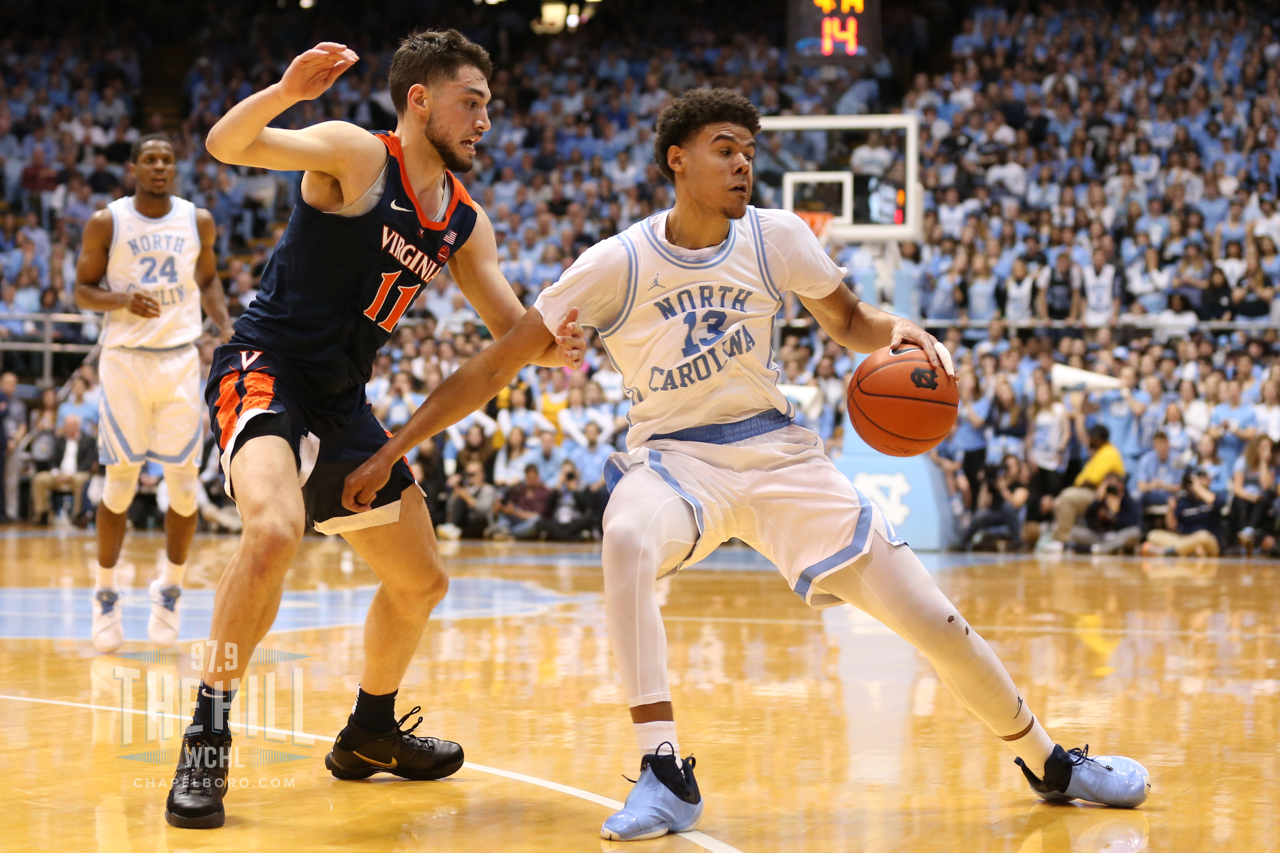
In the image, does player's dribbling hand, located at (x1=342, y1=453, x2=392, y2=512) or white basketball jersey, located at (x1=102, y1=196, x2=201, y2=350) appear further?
white basketball jersey, located at (x1=102, y1=196, x2=201, y2=350)

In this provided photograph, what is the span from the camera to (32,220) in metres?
19.0

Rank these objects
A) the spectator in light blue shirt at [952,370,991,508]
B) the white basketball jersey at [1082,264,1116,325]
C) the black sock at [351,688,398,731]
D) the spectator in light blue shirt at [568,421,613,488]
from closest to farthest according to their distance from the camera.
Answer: the black sock at [351,688,398,731]
the spectator in light blue shirt at [952,370,991,508]
the spectator in light blue shirt at [568,421,613,488]
the white basketball jersey at [1082,264,1116,325]

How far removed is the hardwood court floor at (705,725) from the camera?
3.75m

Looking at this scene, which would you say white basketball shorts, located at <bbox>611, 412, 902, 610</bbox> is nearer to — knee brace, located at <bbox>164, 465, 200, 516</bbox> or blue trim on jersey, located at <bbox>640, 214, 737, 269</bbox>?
blue trim on jersey, located at <bbox>640, 214, 737, 269</bbox>

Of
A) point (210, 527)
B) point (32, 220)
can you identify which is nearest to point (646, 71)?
point (32, 220)

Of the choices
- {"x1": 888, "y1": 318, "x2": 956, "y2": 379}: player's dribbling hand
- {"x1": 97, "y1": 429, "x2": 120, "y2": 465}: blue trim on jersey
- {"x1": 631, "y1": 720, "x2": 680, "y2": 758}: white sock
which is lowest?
{"x1": 631, "y1": 720, "x2": 680, "y2": 758}: white sock

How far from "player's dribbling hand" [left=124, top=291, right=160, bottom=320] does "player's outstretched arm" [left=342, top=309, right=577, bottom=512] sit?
11.1 ft

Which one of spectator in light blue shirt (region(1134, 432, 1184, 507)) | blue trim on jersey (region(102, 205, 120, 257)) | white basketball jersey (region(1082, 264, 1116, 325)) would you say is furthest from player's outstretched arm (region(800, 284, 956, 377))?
white basketball jersey (region(1082, 264, 1116, 325))

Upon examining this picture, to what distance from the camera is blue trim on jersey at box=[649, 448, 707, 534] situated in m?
4.00

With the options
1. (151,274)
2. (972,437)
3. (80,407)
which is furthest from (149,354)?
(80,407)

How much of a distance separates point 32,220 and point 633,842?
17.9 meters

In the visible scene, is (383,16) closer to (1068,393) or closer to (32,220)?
(32,220)

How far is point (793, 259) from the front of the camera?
4.19 meters
